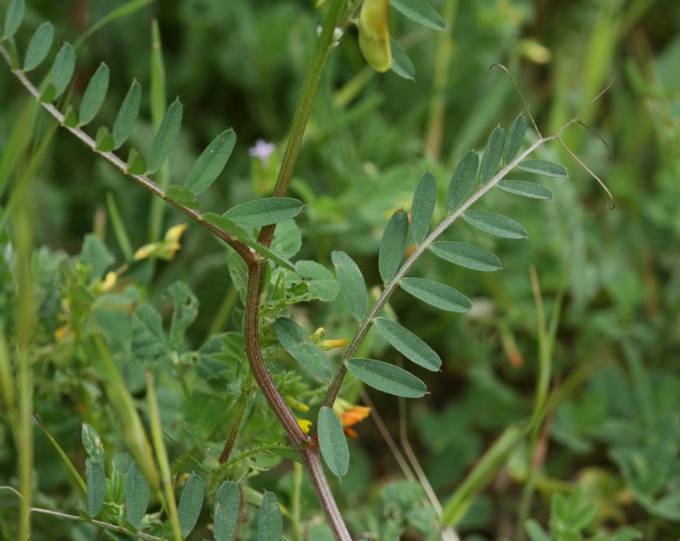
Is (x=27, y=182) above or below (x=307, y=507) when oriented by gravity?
above

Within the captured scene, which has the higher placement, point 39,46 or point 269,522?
point 39,46

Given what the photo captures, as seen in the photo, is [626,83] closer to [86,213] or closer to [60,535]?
[86,213]

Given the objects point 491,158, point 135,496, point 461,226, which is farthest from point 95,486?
point 461,226

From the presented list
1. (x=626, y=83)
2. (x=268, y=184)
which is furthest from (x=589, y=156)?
(x=268, y=184)

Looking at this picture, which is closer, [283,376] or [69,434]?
[283,376]

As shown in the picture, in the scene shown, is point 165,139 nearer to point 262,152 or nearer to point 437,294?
point 437,294

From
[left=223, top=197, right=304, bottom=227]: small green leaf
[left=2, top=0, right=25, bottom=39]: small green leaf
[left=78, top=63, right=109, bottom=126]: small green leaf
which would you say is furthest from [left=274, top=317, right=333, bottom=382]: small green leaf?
[left=2, top=0, right=25, bottom=39]: small green leaf

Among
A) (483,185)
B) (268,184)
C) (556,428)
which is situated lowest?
(556,428)
